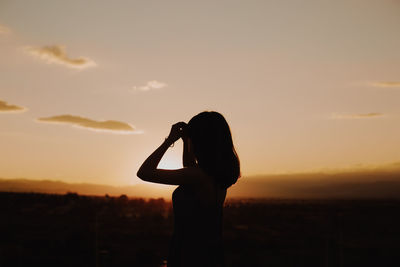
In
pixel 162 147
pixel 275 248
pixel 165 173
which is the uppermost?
pixel 162 147

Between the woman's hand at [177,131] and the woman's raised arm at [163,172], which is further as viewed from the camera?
the woman's hand at [177,131]

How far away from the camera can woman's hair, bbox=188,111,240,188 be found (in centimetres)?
261

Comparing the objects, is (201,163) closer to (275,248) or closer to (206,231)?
(206,231)

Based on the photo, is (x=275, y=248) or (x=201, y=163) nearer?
(x=201, y=163)

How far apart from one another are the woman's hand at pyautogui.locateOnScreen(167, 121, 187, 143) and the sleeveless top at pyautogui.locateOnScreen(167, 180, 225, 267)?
0.96 feet

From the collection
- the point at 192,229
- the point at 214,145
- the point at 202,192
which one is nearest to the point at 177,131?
the point at 214,145

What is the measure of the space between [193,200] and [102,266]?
17.0 meters

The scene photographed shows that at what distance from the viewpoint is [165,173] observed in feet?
8.07

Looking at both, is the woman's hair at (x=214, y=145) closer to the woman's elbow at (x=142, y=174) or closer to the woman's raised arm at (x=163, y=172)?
the woman's raised arm at (x=163, y=172)

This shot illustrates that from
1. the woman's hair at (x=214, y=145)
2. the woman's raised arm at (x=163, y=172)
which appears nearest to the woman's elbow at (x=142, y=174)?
the woman's raised arm at (x=163, y=172)

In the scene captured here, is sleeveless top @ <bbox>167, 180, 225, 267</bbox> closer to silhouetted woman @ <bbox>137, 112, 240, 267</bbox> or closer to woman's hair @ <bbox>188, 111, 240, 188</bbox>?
silhouetted woman @ <bbox>137, 112, 240, 267</bbox>

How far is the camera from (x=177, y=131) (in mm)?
2652

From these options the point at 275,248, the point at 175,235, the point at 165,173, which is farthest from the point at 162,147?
the point at 275,248

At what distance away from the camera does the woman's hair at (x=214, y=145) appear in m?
2.61
